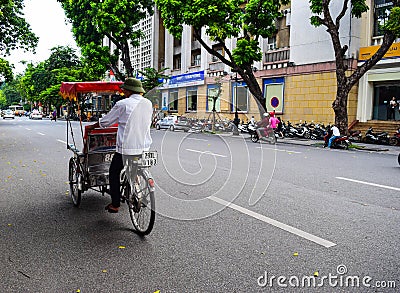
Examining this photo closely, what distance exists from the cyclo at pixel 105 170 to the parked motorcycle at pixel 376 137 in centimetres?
1592

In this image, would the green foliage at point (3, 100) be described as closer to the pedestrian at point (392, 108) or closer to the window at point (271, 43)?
the window at point (271, 43)

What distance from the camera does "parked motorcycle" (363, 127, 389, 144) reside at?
18.8 m

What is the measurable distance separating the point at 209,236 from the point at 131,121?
1.62 meters

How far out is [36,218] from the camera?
17.4ft

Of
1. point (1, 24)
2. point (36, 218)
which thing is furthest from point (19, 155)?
point (1, 24)

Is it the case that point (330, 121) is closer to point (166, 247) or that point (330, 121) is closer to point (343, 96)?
point (343, 96)

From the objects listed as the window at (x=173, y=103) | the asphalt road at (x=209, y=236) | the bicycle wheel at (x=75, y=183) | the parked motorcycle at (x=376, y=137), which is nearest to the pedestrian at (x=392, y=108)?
the parked motorcycle at (x=376, y=137)

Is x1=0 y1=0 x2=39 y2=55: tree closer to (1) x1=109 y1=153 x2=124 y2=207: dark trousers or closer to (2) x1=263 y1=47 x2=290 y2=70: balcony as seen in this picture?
(2) x1=263 y1=47 x2=290 y2=70: balcony

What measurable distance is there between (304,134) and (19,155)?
14973 mm

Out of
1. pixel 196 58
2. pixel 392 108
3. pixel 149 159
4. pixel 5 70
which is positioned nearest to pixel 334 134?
pixel 392 108

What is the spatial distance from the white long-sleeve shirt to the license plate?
8cm

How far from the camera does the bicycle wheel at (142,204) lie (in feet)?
14.5

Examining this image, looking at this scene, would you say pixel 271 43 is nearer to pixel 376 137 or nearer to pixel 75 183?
pixel 376 137

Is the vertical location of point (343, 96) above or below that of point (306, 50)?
below
